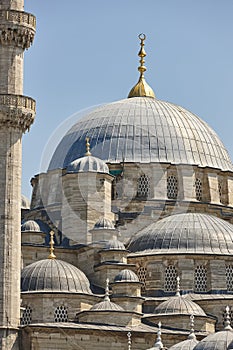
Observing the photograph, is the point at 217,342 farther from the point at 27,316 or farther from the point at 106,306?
the point at 27,316

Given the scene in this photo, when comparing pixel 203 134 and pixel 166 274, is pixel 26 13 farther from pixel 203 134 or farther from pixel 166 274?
pixel 203 134

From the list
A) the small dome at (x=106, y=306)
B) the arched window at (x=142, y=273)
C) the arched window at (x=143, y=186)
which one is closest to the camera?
the small dome at (x=106, y=306)

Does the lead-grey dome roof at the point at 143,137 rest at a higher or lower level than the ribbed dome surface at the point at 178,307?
higher

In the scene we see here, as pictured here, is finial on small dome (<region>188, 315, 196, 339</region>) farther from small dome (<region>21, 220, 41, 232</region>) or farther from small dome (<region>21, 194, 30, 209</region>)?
small dome (<region>21, 194, 30, 209</region>)

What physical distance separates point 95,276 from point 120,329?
19.5 ft

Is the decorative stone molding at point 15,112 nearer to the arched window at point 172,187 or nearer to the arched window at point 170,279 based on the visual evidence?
the arched window at point 170,279

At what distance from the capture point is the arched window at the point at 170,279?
176 feet

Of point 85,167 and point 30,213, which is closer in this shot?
point 85,167

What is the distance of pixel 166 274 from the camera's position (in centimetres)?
5378

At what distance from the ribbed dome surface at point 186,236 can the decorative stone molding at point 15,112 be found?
941 centimetres

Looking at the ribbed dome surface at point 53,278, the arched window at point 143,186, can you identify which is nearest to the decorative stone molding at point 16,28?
the ribbed dome surface at point 53,278

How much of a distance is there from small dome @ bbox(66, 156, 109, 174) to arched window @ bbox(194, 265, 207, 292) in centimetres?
606

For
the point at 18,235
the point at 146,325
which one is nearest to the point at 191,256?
the point at 146,325

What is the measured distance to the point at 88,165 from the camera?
56.2 m
